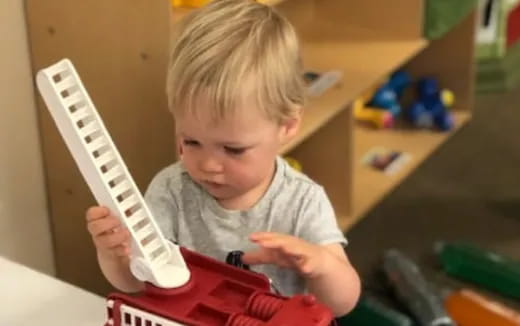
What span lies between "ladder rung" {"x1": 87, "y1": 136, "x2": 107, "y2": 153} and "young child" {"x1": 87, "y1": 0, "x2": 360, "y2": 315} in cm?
8

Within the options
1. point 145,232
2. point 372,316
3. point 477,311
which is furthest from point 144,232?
point 477,311

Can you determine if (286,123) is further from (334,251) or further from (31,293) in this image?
(31,293)

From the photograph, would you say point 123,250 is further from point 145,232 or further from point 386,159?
point 386,159

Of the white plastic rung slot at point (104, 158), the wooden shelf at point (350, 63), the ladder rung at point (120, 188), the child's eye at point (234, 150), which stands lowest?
the wooden shelf at point (350, 63)

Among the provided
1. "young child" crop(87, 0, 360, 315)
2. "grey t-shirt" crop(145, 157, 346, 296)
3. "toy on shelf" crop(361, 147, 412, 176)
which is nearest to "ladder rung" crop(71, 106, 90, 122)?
"young child" crop(87, 0, 360, 315)

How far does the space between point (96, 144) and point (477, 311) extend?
1.05 meters

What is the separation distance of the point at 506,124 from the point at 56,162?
50.4 inches

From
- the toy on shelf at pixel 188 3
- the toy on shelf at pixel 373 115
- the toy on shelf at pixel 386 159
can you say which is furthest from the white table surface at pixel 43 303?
the toy on shelf at pixel 373 115

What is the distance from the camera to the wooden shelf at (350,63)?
5.52 ft

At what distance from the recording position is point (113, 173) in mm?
697

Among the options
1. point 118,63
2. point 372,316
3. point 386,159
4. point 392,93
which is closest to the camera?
point 118,63

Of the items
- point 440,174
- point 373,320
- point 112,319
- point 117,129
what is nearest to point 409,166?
point 440,174

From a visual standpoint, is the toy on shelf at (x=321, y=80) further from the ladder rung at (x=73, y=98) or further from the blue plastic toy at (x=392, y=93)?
the ladder rung at (x=73, y=98)

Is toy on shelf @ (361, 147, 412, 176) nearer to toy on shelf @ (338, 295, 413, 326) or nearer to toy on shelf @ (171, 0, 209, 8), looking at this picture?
toy on shelf @ (338, 295, 413, 326)
